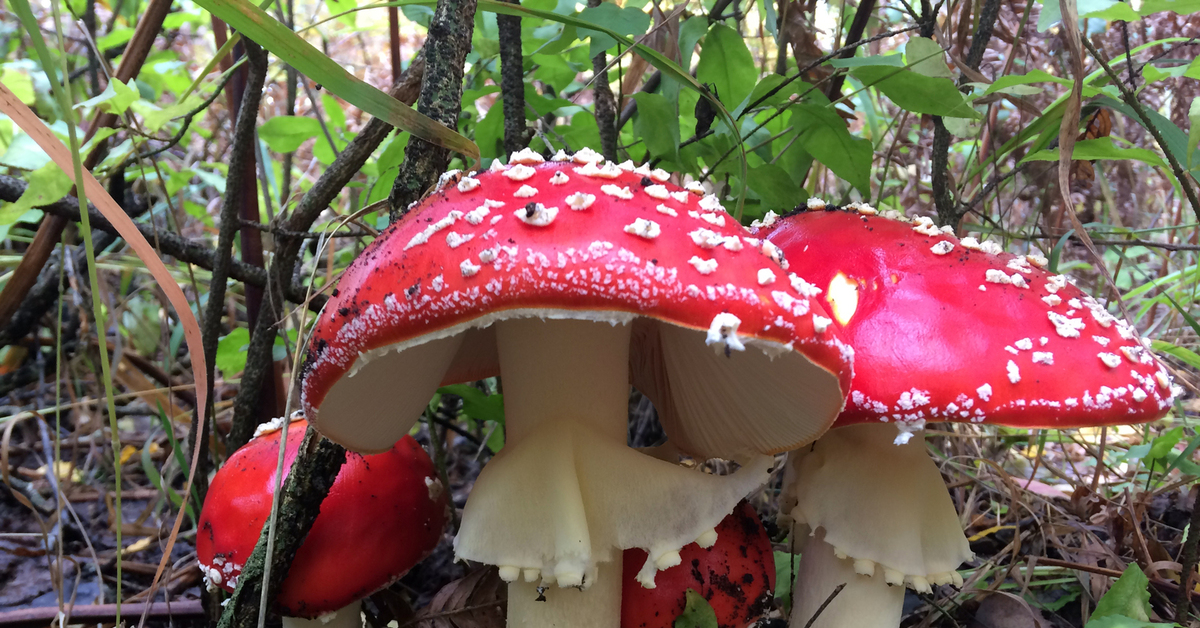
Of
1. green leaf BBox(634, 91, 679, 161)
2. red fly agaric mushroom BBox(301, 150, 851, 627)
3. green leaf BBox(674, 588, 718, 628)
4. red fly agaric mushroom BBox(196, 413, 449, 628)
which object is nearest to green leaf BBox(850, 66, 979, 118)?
green leaf BBox(634, 91, 679, 161)

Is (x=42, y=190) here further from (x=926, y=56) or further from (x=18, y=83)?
(x=926, y=56)

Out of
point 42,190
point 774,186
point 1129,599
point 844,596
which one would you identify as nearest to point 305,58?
point 42,190

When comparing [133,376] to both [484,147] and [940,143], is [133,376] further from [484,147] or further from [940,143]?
[940,143]

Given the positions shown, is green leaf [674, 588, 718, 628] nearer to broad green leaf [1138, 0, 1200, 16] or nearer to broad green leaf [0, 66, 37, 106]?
broad green leaf [1138, 0, 1200, 16]

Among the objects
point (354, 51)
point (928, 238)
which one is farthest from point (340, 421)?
point (354, 51)

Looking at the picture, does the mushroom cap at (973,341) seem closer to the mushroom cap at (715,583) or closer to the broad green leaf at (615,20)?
the mushroom cap at (715,583)

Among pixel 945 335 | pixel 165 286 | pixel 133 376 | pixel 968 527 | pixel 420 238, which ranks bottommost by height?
pixel 968 527

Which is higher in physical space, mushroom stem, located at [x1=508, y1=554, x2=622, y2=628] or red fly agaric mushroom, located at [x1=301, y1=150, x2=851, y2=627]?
red fly agaric mushroom, located at [x1=301, y1=150, x2=851, y2=627]
